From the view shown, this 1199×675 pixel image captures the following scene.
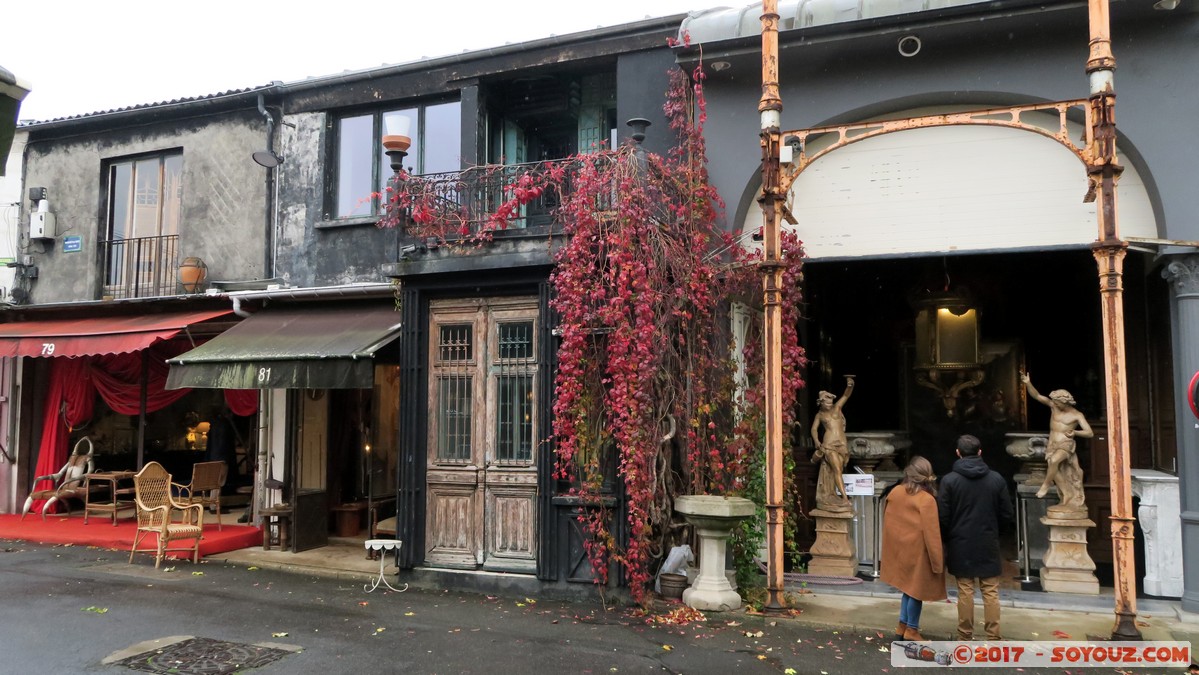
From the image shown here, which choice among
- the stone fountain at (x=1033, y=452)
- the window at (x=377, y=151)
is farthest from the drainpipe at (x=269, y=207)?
the stone fountain at (x=1033, y=452)

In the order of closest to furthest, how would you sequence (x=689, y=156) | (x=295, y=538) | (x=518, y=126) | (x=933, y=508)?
(x=933, y=508), (x=689, y=156), (x=295, y=538), (x=518, y=126)

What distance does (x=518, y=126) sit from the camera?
12586mm

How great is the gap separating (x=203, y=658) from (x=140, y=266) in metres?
9.09

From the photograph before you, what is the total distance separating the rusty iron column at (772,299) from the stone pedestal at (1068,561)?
3.28 metres

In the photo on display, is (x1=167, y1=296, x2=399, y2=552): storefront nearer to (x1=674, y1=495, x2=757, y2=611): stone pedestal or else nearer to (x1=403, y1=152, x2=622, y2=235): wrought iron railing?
(x1=403, y1=152, x2=622, y2=235): wrought iron railing

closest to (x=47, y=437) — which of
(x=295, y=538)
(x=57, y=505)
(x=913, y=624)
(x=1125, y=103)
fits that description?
(x=57, y=505)

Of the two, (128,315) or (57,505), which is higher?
(128,315)

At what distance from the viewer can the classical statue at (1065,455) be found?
880 centimetres

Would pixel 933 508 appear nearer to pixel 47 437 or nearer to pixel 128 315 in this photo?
pixel 128 315

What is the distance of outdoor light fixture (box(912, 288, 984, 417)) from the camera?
11.3 m

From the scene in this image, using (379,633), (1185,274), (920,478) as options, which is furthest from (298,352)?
(1185,274)

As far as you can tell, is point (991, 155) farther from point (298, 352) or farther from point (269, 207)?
point (269, 207)

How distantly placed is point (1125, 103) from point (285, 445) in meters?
11.4

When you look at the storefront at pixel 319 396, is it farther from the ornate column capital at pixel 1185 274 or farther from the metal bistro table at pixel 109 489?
the ornate column capital at pixel 1185 274
